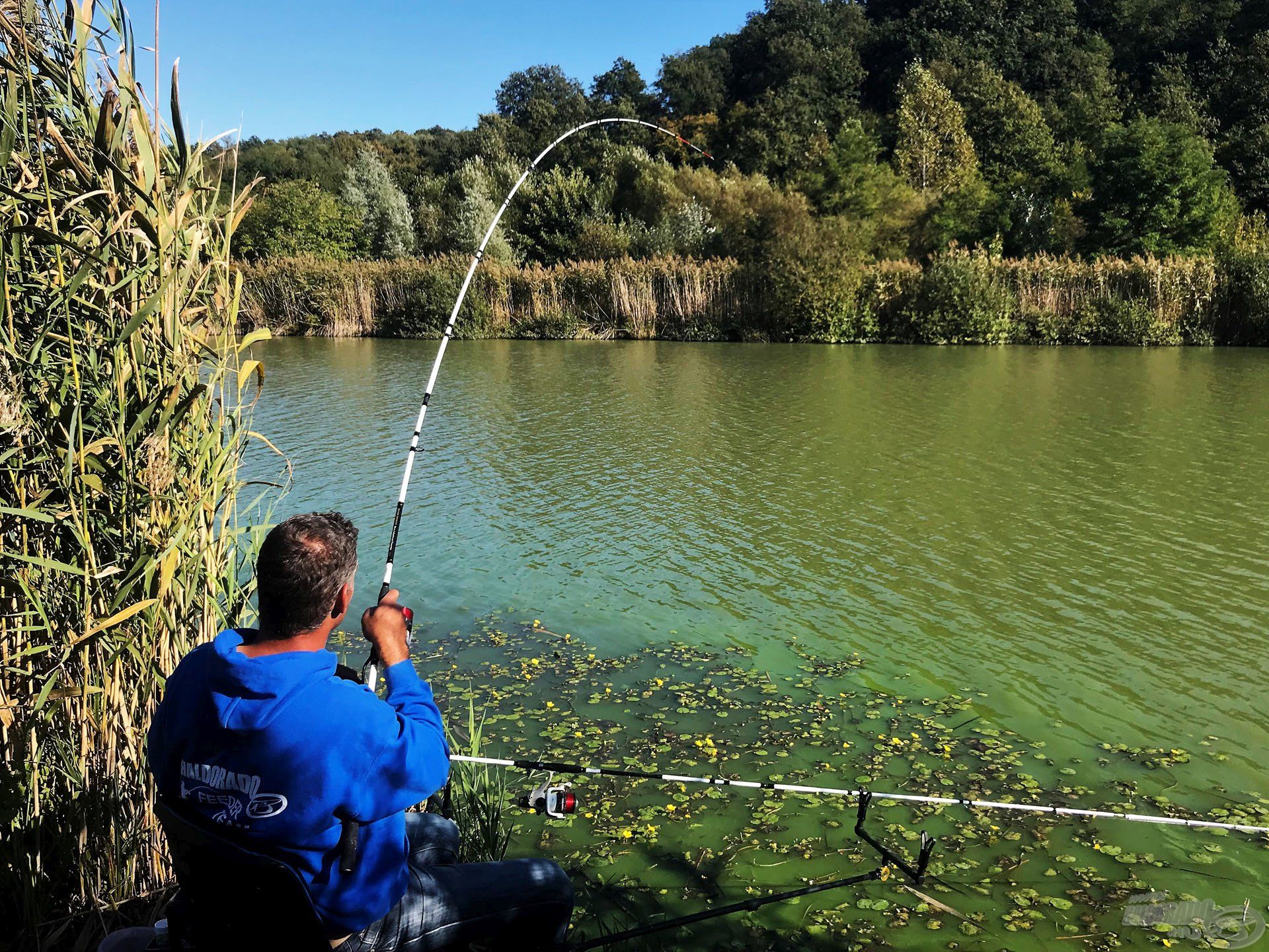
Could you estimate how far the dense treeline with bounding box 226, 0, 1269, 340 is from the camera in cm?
3422

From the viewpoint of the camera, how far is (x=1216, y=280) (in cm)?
2589

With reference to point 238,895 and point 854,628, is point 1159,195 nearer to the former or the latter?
point 854,628

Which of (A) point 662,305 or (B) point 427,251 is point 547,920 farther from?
(B) point 427,251

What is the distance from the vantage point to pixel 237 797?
6.06 feet

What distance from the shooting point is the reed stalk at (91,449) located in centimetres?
262

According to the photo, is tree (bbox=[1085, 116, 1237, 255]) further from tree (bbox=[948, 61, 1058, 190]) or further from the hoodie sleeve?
the hoodie sleeve

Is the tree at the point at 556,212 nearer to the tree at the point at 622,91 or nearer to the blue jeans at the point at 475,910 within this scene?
the tree at the point at 622,91

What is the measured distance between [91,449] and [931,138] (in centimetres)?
4957

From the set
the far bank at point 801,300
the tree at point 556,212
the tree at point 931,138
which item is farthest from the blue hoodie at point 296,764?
the tree at point 931,138

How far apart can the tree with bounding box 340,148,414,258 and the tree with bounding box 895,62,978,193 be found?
2517 cm

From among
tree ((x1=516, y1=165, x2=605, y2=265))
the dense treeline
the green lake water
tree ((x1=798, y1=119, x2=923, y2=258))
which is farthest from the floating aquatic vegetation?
tree ((x1=516, y1=165, x2=605, y2=265))

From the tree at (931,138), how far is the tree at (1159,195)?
10.7m

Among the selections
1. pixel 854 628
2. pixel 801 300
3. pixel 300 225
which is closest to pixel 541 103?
pixel 300 225

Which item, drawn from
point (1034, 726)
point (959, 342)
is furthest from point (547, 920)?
point (959, 342)
